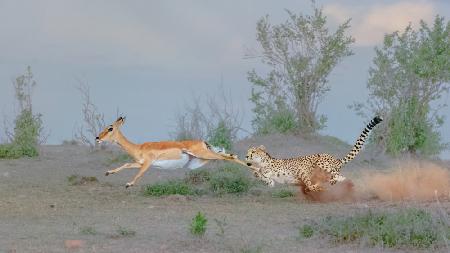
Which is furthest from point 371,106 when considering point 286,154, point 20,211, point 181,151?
point 20,211

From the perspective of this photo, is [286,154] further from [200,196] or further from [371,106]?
[200,196]

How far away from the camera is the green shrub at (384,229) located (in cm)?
1015

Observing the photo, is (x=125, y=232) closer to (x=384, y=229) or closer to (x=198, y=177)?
(x=384, y=229)

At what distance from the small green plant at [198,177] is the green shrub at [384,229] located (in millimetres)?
8143

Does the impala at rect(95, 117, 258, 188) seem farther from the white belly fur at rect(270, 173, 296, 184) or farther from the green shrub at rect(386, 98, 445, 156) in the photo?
the green shrub at rect(386, 98, 445, 156)

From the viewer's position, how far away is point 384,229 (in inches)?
410

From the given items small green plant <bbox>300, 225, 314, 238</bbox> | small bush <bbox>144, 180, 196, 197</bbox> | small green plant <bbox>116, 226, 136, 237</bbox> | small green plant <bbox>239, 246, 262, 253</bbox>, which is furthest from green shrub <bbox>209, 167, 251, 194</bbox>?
small green plant <bbox>239, 246, 262, 253</bbox>

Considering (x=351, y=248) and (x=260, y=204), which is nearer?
(x=351, y=248)

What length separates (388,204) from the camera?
575 inches

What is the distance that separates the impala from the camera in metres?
16.5

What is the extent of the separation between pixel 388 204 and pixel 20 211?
19.4 feet

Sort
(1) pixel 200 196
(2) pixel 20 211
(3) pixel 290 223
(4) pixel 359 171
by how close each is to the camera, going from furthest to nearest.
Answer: (4) pixel 359 171, (1) pixel 200 196, (2) pixel 20 211, (3) pixel 290 223

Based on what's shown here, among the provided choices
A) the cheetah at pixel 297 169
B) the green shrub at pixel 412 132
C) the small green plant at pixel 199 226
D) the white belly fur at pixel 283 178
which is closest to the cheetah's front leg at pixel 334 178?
the cheetah at pixel 297 169

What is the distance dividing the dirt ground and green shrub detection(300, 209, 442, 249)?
19 cm
